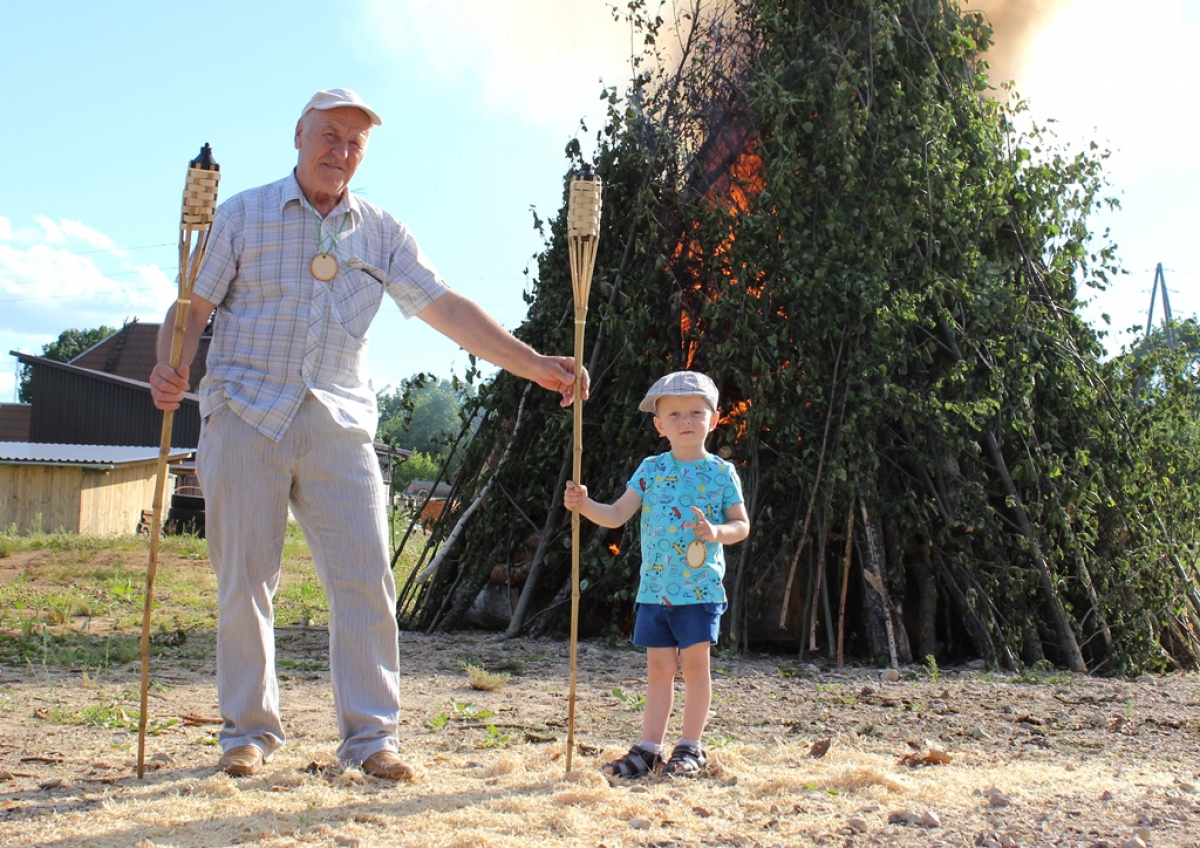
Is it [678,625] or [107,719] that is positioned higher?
[678,625]

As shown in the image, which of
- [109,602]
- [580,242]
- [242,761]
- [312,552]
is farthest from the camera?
[109,602]

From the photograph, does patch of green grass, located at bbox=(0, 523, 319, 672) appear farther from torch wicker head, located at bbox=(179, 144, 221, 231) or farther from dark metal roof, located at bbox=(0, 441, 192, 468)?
dark metal roof, located at bbox=(0, 441, 192, 468)

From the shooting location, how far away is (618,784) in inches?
141

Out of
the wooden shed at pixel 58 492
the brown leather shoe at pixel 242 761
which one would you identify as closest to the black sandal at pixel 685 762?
the brown leather shoe at pixel 242 761

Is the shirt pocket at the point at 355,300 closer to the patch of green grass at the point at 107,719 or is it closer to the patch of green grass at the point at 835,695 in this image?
the patch of green grass at the point at 107,719

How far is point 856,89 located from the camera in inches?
273

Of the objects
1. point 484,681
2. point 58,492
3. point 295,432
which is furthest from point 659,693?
point 58,492

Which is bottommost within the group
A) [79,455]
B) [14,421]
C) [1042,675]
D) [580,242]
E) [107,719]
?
[107,719]

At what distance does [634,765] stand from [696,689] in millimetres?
324

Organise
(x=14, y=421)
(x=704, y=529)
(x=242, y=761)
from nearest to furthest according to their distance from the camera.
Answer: (x=242, y=761) → (x=704, y=529) → (x=14, y=421)

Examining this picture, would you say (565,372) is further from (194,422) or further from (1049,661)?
(194,422)

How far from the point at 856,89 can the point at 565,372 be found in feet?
12.9

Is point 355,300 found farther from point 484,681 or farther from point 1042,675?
point 1042,675

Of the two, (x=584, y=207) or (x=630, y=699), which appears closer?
(x=584, y=207)
